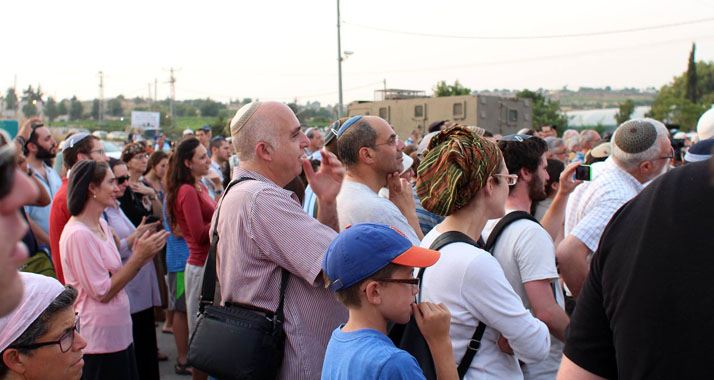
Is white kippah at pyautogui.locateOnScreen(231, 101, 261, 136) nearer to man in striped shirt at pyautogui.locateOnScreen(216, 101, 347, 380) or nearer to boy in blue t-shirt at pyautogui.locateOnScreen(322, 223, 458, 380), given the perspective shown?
man in striped shirt at pyautogui.locateOnScreen(216, 101, 347, 380)

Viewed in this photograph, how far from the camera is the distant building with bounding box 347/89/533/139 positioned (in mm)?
24531

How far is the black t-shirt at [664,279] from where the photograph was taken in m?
1.18

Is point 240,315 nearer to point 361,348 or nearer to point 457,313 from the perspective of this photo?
point 361,348

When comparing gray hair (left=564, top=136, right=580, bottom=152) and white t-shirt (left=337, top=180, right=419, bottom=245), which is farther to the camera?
gray hair (left=564, top=136, right=580, bottom=152)

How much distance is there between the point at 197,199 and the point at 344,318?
284 cm

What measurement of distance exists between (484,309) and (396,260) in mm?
440

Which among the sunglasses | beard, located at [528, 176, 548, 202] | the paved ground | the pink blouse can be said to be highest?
the sunglasses

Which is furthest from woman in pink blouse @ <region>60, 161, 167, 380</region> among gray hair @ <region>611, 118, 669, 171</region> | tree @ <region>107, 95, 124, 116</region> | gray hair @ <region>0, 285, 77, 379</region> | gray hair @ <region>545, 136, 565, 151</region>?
tree @ <region>107, 95, 124, 116</region>

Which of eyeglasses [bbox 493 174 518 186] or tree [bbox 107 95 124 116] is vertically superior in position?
tree [bbox 107 95 124 116]

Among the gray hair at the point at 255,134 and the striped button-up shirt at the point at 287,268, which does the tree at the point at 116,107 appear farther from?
the striped button-up shirt at the point at 287,268

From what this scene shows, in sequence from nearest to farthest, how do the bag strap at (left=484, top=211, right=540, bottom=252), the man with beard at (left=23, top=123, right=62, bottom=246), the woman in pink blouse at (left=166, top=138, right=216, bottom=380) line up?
the bag strap at (left=484, top=211, right=540, bottom=252) → the woman in pink blouse at (left=166, top=138, right=216, bottom=380) → the man with beard at (left=23, top=123, right=62, bottom=246)

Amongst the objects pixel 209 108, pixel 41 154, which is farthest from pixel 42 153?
pixel 209 108

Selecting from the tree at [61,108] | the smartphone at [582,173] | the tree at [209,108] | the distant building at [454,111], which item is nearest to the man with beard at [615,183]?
the smartphone at [582,173]

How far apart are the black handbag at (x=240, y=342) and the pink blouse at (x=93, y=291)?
4.31ft
